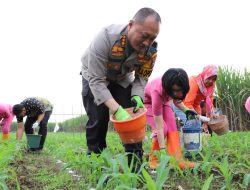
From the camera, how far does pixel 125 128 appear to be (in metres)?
2.01

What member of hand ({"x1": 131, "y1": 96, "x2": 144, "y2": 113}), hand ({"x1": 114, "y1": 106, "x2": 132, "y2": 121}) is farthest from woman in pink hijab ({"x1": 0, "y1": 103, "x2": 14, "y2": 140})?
hand ({"x1": 114, "y1": 106, "x2": 132, "y2": 121})

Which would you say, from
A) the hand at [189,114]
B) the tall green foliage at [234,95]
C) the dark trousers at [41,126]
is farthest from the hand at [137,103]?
the tall green foliage at [234,95]

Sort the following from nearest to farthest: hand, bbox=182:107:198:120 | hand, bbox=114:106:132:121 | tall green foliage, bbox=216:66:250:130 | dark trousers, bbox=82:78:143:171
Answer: hand, bbox=114:106:132:121 < dark trousers, bbox=82:78:143:171 < hand, bbox=182:107:198:120 < tall green foliage, bbox=216:66:250:130

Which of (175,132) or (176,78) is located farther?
(175,132)

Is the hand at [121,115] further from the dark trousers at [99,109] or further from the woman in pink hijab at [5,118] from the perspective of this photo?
the woman in pink hijab at [5,118]

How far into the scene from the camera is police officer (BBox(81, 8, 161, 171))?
207 cm

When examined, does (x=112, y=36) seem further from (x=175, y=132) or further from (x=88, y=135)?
(x=175, y=132)

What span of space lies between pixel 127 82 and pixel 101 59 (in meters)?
0.38

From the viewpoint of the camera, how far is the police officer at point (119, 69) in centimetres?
207

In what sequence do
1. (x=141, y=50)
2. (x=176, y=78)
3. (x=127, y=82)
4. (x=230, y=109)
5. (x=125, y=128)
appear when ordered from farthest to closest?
(x=230, y=109), (x=176, y=78), (x=127, y=82), (x=141, y=50), (x=125, y=128)

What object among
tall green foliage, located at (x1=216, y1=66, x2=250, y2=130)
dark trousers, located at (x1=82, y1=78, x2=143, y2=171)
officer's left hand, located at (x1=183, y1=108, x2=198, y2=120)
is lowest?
tall green foliage, located at (x1=216, y1=66, x2=250, y2=130)

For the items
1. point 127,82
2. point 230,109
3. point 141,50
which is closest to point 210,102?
point 127,82

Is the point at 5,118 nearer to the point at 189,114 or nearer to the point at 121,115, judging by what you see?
the point at 189,114

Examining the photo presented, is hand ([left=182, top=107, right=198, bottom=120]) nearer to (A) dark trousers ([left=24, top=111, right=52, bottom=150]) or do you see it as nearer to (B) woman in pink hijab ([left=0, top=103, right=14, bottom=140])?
(A) dark trousers ([left=24, top=111, right=52, bottom=150])
